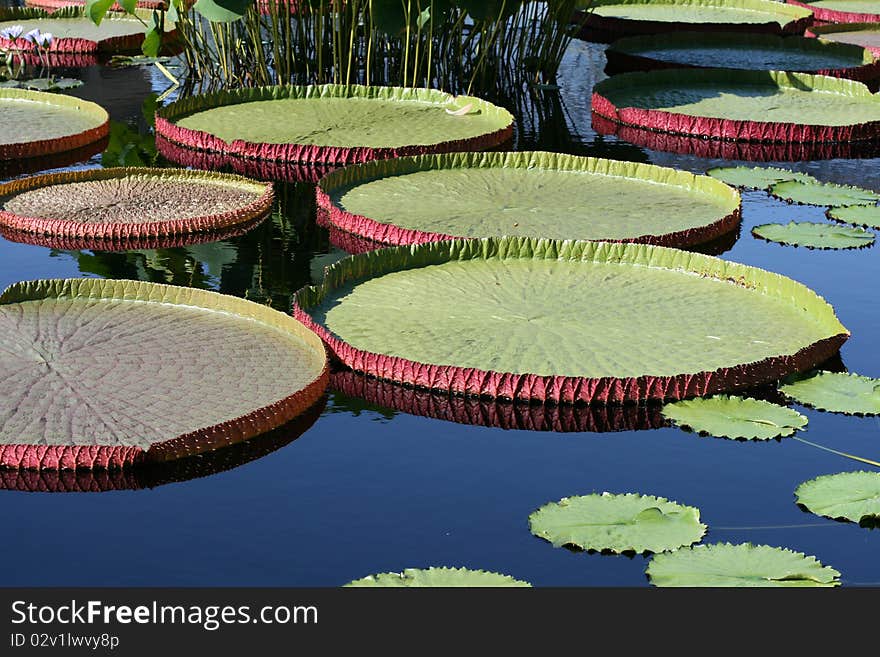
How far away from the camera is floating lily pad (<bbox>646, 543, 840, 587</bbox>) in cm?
255

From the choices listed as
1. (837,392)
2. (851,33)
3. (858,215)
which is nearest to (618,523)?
(837,392)

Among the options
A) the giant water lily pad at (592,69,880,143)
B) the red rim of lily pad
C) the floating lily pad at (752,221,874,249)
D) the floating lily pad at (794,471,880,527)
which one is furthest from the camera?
the red rim of lily pad

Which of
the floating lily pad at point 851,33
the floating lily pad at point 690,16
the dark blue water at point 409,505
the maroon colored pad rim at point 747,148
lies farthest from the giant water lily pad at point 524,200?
the floating lily pad at point 851,33

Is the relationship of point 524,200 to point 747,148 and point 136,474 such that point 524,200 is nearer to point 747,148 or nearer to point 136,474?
point 747,148

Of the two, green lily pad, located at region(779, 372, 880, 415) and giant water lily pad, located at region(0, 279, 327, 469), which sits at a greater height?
green lily pad, located at region(779, 372, 880, 415)

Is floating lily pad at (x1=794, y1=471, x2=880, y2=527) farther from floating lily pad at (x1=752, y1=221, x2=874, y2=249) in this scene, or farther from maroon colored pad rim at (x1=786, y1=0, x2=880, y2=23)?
maroon colored pad rim at (x1=786, y1=0, x2=880, y2=23)

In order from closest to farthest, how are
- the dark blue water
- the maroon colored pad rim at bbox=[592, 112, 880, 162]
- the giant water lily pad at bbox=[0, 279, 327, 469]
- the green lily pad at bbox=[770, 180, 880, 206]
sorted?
the dark blue water, the giant water lily pad at bbox=[0, 279, 327, 469], the green lily pad at bbox=[770, 180, 880, 206], the maroon colored pad rim at bbox=[592, 112, 880, 162]

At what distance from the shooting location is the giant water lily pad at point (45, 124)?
Answer: 5.67m

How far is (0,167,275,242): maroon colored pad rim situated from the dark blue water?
1.44 meters

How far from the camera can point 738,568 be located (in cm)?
259

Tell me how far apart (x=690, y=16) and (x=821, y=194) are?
461 cm

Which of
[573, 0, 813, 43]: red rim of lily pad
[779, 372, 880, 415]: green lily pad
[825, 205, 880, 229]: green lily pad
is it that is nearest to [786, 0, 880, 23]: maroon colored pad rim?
[573, 0, 813, 43]: red rim of lily pad

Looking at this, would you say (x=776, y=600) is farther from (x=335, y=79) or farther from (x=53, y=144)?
(x=335, y=79)

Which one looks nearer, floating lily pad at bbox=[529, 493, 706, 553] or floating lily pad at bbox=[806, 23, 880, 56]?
floating lily pad at bbox=[529, 493, 706, 553]
